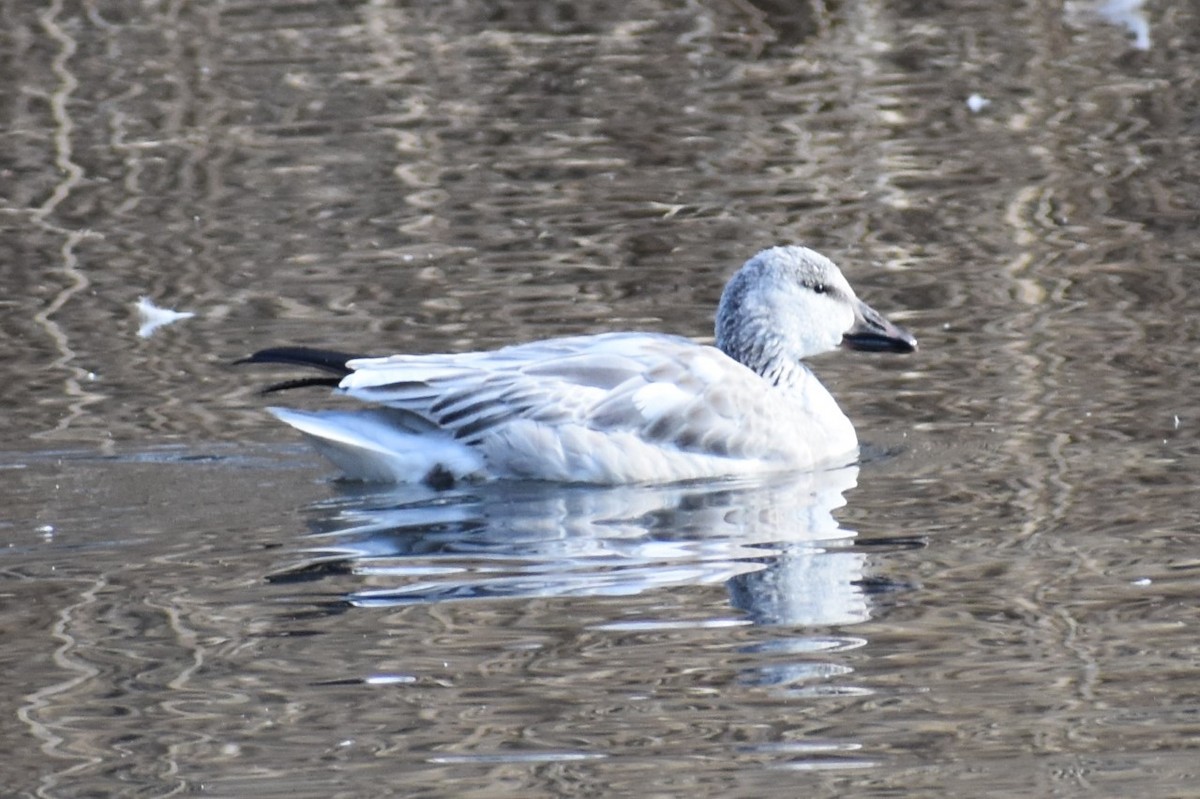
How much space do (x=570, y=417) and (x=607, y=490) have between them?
0.30 metres

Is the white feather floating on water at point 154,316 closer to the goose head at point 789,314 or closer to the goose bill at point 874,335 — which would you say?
the goose head at point 789,314

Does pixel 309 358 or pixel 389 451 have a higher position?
pixel 309 358

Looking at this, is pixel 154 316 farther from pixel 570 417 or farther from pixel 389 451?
pixel 570 417

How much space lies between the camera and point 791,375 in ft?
29.7

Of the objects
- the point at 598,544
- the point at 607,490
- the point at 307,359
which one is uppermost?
the point at 307,359

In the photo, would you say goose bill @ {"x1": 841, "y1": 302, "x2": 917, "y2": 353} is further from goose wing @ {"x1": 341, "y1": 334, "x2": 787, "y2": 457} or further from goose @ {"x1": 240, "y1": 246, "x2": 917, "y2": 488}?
goose wing @ {"x1": 341, "y1": 334, "x2": 787, "y2": 457}

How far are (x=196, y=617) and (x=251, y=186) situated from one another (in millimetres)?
7368

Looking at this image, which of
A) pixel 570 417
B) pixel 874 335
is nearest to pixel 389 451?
pixel 570 417

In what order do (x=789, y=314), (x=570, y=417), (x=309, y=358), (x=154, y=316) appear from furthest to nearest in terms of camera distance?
1. (x=154, y=316)
2. (x=789, y=314)
3. (x=570, y=417)
4. (x=309, y=358)

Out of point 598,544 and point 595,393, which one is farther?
point 595,393

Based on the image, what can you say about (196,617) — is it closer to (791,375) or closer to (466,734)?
(466,734)

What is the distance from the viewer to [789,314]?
9.11 meters

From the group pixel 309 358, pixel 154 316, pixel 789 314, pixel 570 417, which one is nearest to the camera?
pixel 309 358

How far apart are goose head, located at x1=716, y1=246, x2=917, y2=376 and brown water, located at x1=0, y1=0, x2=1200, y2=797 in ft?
1.22
